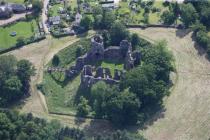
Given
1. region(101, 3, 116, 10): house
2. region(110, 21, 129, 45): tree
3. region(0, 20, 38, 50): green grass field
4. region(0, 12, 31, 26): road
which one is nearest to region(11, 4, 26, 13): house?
region(0, 12, 31, 26): road

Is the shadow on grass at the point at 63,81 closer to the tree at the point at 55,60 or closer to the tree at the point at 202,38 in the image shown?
the tree at the point at 55,60

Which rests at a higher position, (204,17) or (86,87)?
(204,17)

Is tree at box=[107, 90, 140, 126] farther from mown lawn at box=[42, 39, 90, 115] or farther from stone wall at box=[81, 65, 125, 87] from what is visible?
mown lawn at box=[42, 39, 90, 115]

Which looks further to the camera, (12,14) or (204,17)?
(12,14)

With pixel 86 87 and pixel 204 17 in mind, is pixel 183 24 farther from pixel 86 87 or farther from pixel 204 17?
pixel 86 87

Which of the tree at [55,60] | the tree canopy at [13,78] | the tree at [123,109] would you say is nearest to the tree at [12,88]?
the tree canopy at [13,78]

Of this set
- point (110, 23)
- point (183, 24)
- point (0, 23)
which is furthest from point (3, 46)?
point (183, 24)
